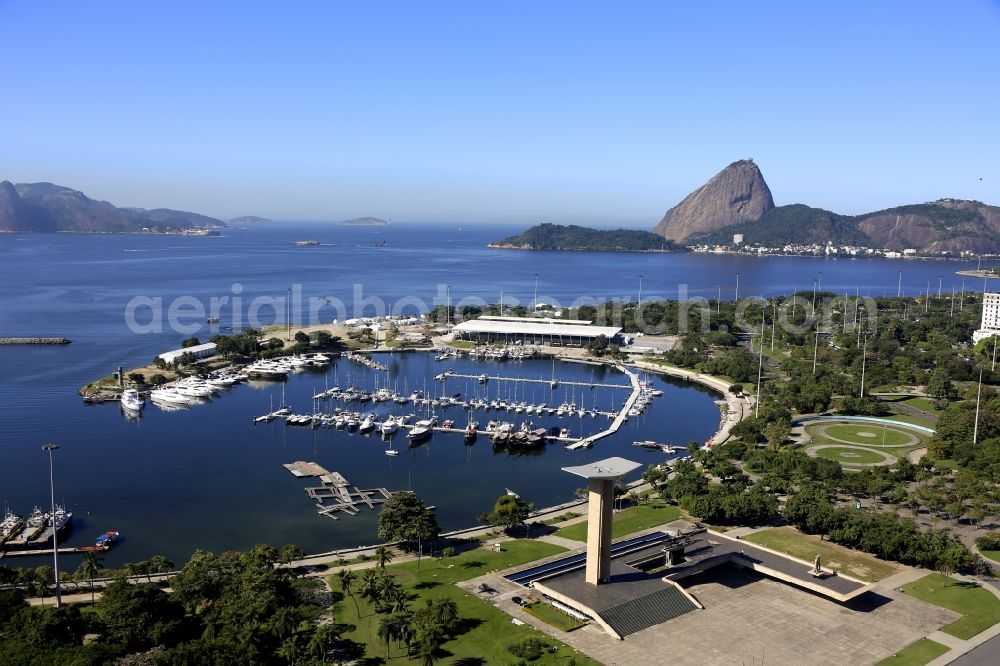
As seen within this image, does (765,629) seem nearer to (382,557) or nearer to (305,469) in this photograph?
(382,557)

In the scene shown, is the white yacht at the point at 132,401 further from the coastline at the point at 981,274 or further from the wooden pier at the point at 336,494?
the coastline at the point at 981,274

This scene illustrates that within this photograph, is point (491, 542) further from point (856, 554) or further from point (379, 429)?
point (379, 429)

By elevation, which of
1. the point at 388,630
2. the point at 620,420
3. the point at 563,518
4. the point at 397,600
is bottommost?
the point at 563,518

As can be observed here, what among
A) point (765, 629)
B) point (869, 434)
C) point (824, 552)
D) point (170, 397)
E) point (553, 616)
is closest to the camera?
point (765, 629)

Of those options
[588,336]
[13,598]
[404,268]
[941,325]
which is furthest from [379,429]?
[404,268]

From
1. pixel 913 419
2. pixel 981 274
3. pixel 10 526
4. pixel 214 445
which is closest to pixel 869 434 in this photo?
pixel 913 419

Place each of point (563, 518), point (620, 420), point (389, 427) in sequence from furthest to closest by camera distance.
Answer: point (620, 420) → point (389, 427) → point (563, 518)

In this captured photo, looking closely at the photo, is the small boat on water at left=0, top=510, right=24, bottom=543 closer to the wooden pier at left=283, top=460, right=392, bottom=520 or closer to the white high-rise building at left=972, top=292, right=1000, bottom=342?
the wooden pier at left=283, top=460, right=392, bottom=520
